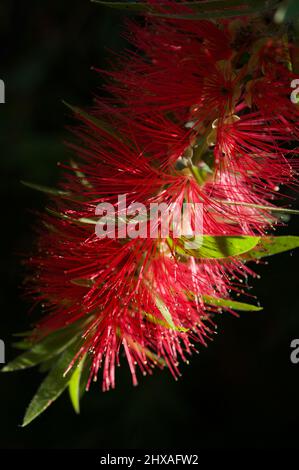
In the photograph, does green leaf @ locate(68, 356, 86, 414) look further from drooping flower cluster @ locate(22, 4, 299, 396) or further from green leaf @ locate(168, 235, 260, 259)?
green leaf @ locate(168, 235, 260, 259)

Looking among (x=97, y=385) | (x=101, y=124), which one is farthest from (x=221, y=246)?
(x=97, y=385)

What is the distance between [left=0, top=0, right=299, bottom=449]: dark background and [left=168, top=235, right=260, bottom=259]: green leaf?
125cm

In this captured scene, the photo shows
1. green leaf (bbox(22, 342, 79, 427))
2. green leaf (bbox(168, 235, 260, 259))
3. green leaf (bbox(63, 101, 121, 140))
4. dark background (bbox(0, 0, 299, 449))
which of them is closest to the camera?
green leaf (bbox(168, 235, 260, 259))

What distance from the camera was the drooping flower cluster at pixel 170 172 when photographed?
1182 millimetres

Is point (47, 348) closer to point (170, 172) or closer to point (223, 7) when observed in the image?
point (170, 172)

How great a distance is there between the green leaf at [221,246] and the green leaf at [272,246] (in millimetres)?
106

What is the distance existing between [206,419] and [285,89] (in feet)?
6.15

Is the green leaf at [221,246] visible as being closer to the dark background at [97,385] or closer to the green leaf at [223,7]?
the green leaf at [223,7]

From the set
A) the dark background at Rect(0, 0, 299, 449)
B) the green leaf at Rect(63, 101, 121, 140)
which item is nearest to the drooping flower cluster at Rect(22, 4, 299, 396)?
the green leaf at Rect(63, 101, 121, 140)

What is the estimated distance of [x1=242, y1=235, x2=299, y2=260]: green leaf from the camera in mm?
1224

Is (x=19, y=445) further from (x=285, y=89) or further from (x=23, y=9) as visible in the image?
(x=285, y=89)

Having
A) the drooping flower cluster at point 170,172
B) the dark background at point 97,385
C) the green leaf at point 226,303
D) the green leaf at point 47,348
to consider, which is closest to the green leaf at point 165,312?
the drooping flower cluster at point 170,172

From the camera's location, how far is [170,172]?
1.27 meters

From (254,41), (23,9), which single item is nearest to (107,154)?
(254,41)
